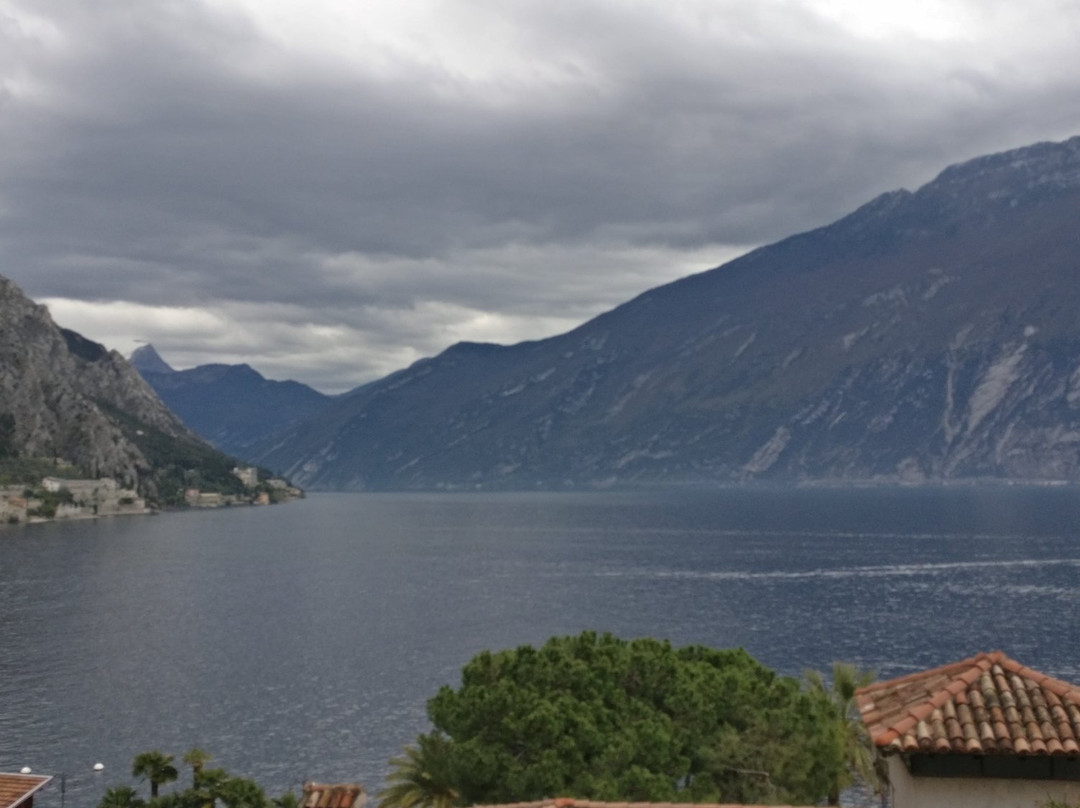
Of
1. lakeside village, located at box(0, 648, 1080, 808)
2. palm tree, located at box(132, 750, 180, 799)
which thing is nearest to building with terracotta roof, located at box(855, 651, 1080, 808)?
lakeside village, located at box(0, 648, 1080, 808)

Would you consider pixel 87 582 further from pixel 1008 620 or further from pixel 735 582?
pixel 1008 620

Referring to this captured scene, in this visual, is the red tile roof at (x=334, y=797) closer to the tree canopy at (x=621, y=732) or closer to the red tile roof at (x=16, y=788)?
the tree canopy at (x=621, y=732)

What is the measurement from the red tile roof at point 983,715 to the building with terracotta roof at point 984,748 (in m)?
0.02

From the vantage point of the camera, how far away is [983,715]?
20.2m

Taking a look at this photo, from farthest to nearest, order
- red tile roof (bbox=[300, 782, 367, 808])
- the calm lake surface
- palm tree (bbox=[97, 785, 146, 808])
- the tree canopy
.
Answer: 1. the calm lake surface
2. red tile roof (bbox=[300, 782, 367, 808])
3. palm tree (bbox=[97, 785, 146, 808])
4. the tree canopy

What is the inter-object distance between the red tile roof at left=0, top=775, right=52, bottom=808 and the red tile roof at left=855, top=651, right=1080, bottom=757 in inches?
1249

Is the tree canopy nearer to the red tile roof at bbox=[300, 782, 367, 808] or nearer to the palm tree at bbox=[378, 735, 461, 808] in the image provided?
the palm tree at bbox=[378, 735, 461, 808]

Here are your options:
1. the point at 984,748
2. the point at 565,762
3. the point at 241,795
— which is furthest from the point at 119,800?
the point at 984,748

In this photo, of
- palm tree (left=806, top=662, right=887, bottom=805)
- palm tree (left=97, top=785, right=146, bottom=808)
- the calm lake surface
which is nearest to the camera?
palm tree (left=97, top=785, right=146, bottom=808)

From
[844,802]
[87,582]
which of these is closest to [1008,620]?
[844,802]

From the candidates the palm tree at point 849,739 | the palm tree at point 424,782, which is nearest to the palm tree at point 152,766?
the palm tree at point 424,782

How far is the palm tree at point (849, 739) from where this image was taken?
49.2 meters

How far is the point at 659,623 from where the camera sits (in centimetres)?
13025

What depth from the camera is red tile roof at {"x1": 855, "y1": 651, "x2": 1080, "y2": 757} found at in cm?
1947
